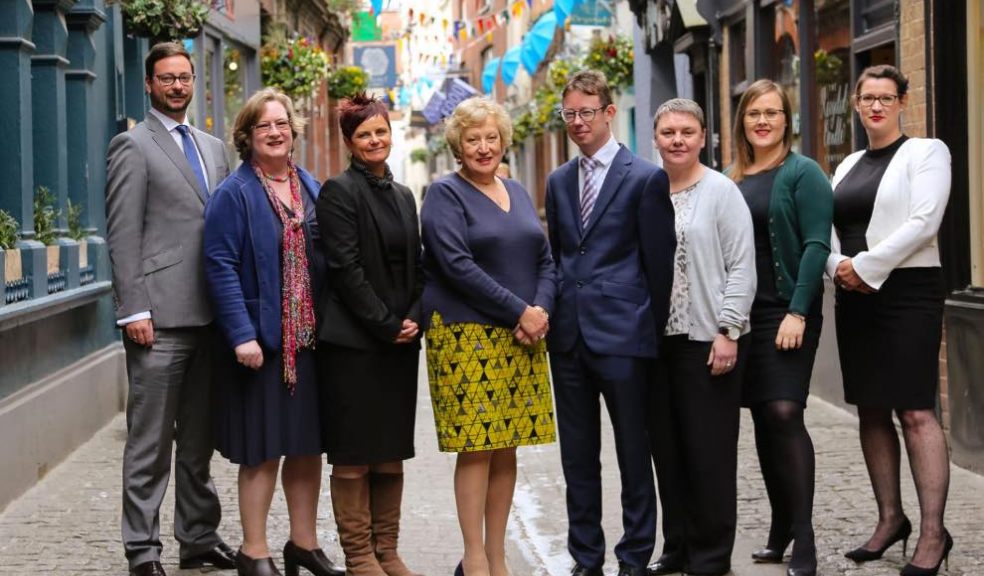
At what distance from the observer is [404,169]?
85.8 metres

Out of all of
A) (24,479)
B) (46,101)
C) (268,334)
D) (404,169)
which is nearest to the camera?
(268,334)

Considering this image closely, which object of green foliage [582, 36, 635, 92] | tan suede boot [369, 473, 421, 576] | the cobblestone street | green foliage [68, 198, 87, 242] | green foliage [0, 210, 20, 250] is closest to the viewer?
tan suede boot [369, 473, 421, 576]

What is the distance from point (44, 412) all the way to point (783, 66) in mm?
7943

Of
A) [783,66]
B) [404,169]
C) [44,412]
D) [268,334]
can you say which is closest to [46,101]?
[44,412]

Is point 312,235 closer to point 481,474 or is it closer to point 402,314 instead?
point 402,314

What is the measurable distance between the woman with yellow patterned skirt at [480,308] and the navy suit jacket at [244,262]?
60 cm

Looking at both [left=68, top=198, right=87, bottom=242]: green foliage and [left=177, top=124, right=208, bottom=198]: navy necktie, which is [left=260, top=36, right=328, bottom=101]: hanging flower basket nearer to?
[left=68, top=198, right=87, bottom=242]: green foliage

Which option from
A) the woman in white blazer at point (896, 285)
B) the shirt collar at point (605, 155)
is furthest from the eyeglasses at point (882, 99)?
the shirt collar at point (605, 155)

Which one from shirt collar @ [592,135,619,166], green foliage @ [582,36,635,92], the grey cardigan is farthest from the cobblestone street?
green foliage @ [582,36,635,92]

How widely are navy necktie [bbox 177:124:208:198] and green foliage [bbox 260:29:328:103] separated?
1379 cm

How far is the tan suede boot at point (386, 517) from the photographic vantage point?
254 inches

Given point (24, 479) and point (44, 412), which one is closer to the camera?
point (24, 479)

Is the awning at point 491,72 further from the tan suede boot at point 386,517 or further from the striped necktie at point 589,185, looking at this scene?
the tan suede boot at point 386,517

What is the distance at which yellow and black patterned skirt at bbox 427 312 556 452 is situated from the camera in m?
6.10
